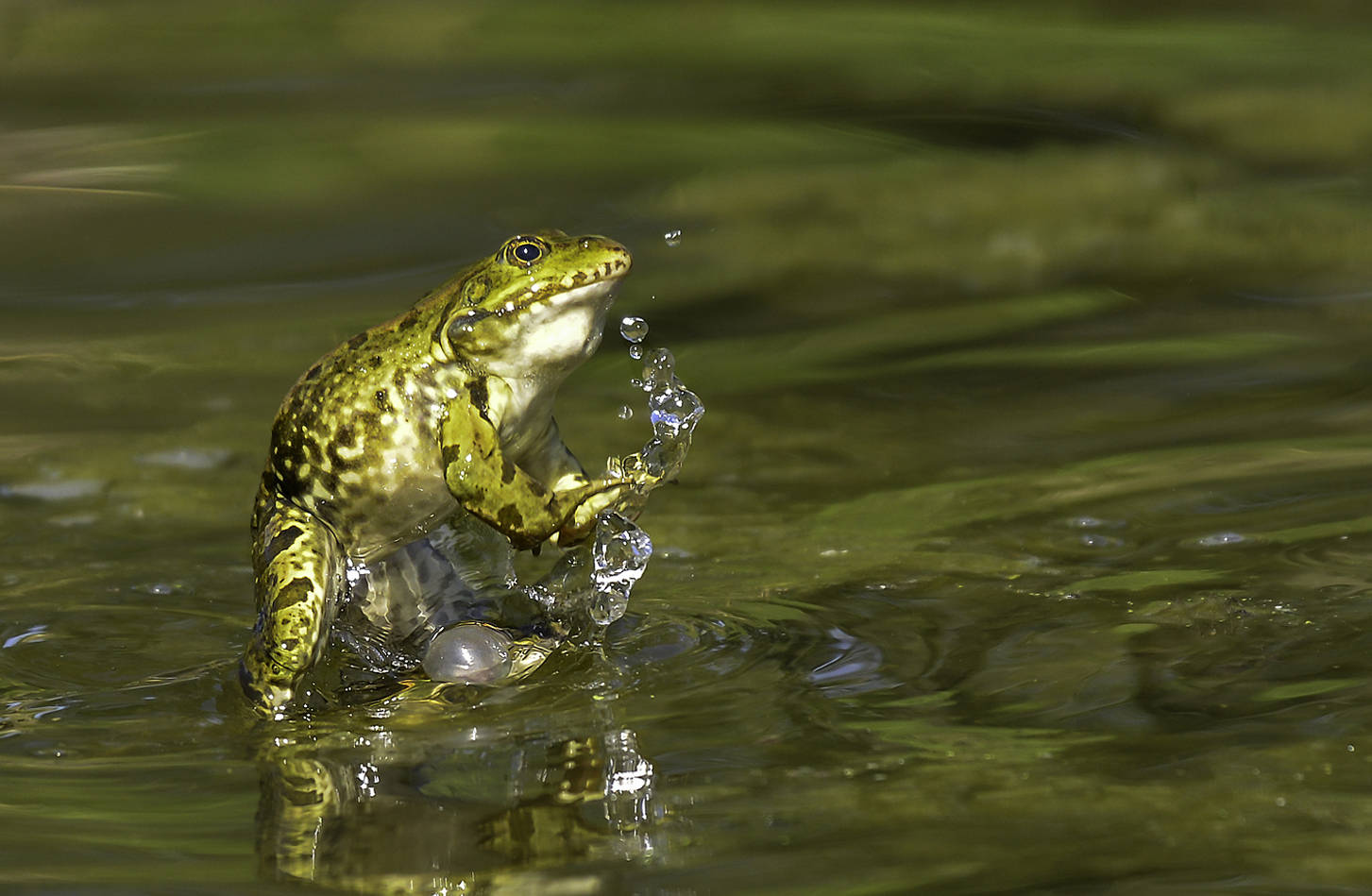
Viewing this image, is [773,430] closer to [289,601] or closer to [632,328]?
[632,328]

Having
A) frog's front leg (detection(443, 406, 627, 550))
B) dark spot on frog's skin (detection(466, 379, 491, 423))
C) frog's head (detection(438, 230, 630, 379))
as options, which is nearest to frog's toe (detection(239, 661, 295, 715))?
frog's front leg (detection(443, 406, 627, 550))

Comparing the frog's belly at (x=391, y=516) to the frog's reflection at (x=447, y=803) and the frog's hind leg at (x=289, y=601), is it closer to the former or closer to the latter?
the frog's hind leg at (x=289, y=601)

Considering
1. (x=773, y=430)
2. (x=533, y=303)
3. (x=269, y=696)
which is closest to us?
(x=269, y=696)

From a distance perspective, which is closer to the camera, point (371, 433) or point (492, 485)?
point (492, 485)

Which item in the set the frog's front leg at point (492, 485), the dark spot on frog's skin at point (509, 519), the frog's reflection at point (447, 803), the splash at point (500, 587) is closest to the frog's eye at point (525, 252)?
the frog's front leg at point (492, 485)

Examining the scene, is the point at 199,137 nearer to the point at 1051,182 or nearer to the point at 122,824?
the point at 1051,182

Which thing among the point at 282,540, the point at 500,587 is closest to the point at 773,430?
the point at 500,587
